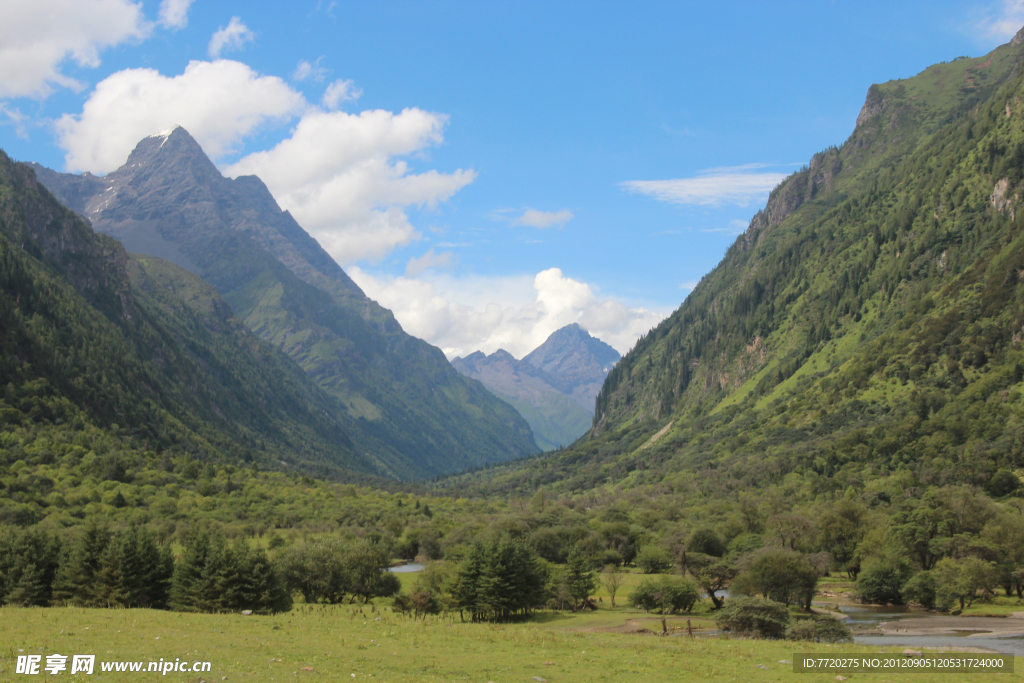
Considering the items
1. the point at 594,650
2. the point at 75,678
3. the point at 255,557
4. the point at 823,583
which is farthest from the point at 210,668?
the point at 823,583

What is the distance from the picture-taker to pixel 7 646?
128 ft

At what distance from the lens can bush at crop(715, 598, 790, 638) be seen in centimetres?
7206

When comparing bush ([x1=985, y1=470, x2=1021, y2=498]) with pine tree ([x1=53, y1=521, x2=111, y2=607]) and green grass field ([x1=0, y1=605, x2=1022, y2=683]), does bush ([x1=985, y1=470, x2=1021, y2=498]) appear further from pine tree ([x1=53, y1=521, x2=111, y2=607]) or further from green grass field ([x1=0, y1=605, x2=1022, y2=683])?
pine tree ([x1=53, y1=521, x2=111, y2=607])

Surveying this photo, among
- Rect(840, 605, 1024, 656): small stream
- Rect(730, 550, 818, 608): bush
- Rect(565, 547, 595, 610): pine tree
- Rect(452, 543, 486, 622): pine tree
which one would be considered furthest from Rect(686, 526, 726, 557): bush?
Rect(452, 543, 486, 622): pine tree

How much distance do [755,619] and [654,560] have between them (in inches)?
2537

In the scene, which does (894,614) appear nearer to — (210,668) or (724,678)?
(724,678)

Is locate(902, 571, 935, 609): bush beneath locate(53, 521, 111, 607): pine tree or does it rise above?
beneath

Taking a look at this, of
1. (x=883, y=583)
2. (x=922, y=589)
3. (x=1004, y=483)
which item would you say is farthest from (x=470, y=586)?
(x=1004, y=483)

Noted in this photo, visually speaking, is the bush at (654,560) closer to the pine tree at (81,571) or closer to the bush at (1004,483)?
the bush at (1004,483)

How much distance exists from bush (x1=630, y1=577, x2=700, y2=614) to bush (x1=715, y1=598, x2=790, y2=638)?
24.0 meters

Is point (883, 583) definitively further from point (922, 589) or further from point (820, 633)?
point (820, 633)

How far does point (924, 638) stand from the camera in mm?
74125

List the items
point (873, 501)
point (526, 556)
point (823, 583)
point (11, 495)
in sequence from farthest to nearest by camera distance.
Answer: point (11, 495) < point (873, 501) < point (823, 583) < point (526, 556)

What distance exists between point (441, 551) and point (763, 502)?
80.9 m
